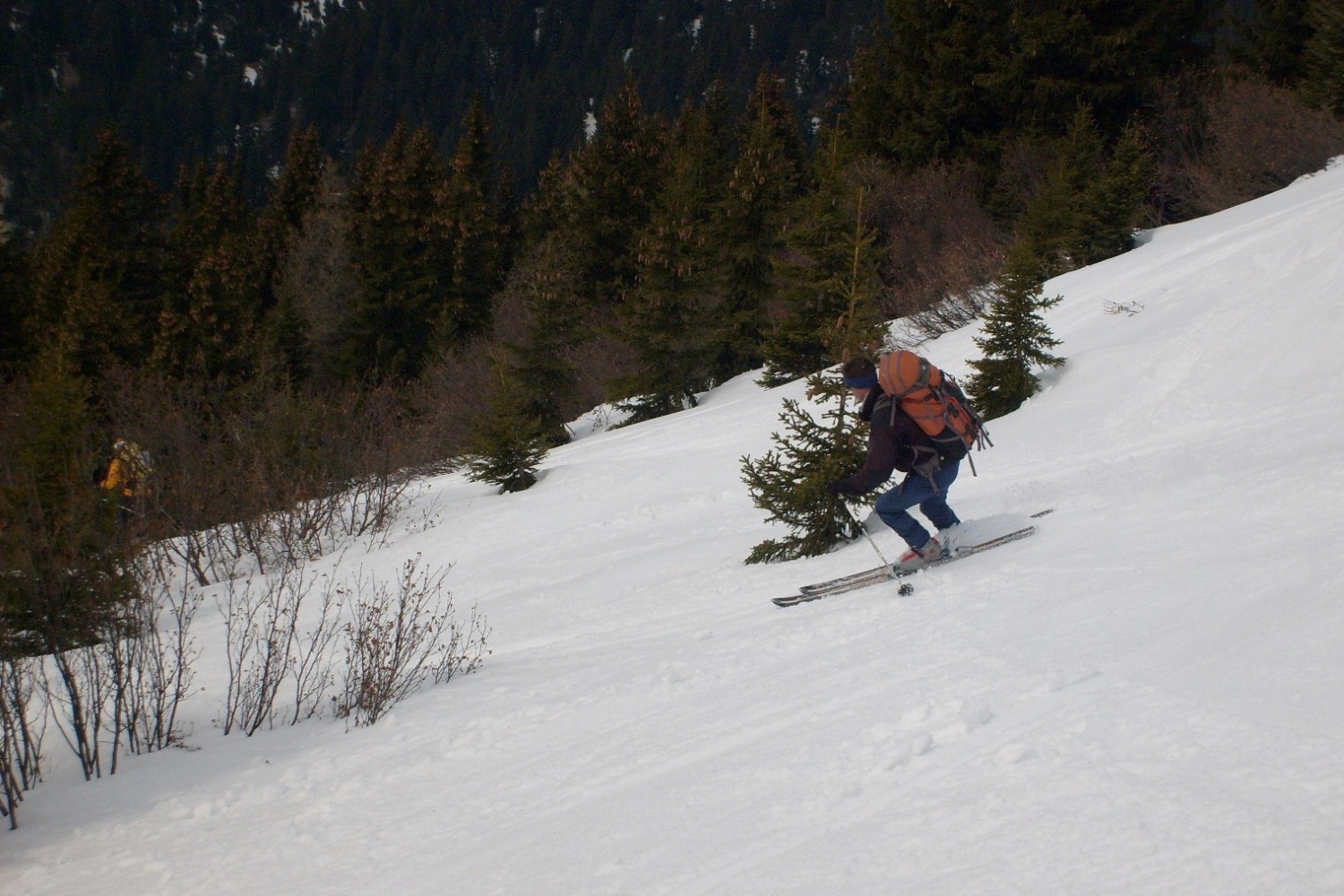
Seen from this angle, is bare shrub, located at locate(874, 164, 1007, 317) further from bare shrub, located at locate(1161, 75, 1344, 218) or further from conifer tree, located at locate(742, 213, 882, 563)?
conifer tree, located at locate(742, 213, 882, 563)

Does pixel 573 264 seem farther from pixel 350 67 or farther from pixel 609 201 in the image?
pixel 350 67

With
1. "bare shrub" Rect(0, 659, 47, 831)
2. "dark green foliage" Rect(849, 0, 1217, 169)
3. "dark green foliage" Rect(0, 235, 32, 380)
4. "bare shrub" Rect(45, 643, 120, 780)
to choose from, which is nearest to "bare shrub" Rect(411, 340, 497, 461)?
"bare shrub" Rect(45, 643, 120, 780)

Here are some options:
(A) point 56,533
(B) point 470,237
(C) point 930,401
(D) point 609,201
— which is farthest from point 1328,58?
(B) point 470,237

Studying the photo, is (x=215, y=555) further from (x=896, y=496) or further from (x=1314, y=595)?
(x=1314, y=595)

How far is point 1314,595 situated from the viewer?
4371mm

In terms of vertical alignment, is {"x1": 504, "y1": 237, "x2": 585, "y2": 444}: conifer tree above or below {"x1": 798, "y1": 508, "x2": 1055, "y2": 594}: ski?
above

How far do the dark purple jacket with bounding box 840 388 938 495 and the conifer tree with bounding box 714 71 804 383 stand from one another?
17.9 metres

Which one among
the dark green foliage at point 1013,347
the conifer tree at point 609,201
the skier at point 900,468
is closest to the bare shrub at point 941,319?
the dark green foliage at point 1013,347

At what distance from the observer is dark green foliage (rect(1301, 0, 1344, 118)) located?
21000 millimetres

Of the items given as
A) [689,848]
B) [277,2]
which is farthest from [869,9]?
[689,848]

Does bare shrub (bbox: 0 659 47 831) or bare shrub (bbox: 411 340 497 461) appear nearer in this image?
bare shrub (bbox: 0 659 47 831)

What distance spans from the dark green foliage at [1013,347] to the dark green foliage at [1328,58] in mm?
13982

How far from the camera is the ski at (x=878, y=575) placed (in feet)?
21.4

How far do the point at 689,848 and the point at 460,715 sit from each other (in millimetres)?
2599
